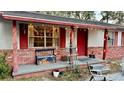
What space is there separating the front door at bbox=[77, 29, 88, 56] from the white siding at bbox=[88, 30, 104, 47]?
Answer: 0.40 metres

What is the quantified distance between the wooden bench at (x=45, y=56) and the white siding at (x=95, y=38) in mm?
3966

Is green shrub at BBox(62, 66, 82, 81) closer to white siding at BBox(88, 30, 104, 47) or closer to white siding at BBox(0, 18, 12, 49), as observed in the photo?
white siding at BBox(0, 18, 12, 49)

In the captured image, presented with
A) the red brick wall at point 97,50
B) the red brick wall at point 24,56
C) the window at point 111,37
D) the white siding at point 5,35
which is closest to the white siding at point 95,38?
the red brick wall at point 97,50

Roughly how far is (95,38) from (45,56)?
5498 millimetres

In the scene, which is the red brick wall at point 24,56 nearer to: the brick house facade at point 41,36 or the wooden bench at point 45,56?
the brick house facade at point 41,36

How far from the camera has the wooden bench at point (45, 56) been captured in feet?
32.8

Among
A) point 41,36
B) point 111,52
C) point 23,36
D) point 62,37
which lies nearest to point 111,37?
point 111,52

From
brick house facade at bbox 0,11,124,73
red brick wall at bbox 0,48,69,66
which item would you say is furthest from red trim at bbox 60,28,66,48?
red brick wall at bbox 0,48,69,66

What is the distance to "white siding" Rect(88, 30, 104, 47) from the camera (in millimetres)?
13748
